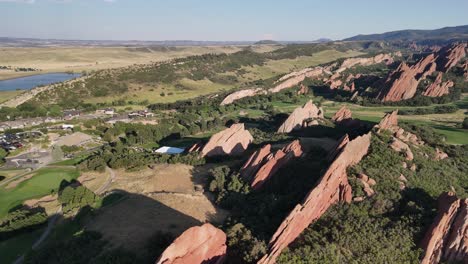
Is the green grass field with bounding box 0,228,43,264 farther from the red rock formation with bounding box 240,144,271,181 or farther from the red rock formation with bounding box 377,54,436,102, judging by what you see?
the red rock formation with bounding box 377,54,436,102

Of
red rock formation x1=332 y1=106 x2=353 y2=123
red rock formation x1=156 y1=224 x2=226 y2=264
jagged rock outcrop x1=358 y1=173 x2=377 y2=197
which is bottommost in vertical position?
red rock formation x1=332 y1=106 x2=353 y2=123

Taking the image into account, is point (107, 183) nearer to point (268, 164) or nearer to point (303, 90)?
point (268, 164)

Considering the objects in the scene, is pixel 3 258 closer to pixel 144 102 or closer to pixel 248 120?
pixel 248 120

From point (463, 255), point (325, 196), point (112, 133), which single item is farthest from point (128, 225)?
point (112, 133)

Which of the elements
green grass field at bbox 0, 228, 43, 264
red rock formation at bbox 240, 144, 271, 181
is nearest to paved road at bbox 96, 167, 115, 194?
green grass field at bbox 0, 228, 43, 264

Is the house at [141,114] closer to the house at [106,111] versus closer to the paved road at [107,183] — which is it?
the house at [106,111]

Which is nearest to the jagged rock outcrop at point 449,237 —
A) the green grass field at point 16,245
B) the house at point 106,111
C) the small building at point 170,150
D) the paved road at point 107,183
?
the green grass field at point 16,245
